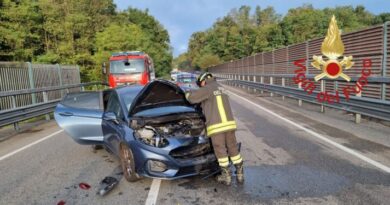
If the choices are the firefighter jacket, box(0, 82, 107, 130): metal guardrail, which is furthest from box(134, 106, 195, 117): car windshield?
box(0, 82, 107, 130): metal guardrail

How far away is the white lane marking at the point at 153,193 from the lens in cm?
480

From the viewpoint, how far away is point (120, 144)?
5996mm

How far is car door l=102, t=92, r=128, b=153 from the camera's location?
601 centimetres

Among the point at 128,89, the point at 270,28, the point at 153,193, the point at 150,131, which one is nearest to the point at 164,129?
the point at 150,131

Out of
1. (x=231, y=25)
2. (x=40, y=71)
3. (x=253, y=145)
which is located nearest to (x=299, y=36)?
(x=231, y=25)

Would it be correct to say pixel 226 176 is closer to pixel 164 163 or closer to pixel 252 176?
pixel 252 176

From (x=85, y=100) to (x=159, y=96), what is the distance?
2.22m

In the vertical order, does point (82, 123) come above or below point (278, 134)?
above

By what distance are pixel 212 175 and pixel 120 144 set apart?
1556 mm

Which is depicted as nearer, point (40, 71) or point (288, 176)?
point (288, 176)

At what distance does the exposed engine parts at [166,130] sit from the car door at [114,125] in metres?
0.44

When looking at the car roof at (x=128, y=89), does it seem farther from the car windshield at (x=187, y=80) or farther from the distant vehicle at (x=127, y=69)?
the distant vehicle at (x=127, y=69)

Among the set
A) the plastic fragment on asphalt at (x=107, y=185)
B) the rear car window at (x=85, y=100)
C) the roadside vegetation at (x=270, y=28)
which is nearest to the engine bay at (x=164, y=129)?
the plastic fragment on asphalt at (x=107, y=185)

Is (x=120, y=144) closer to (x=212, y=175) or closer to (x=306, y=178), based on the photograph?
(x=212, y=175)
